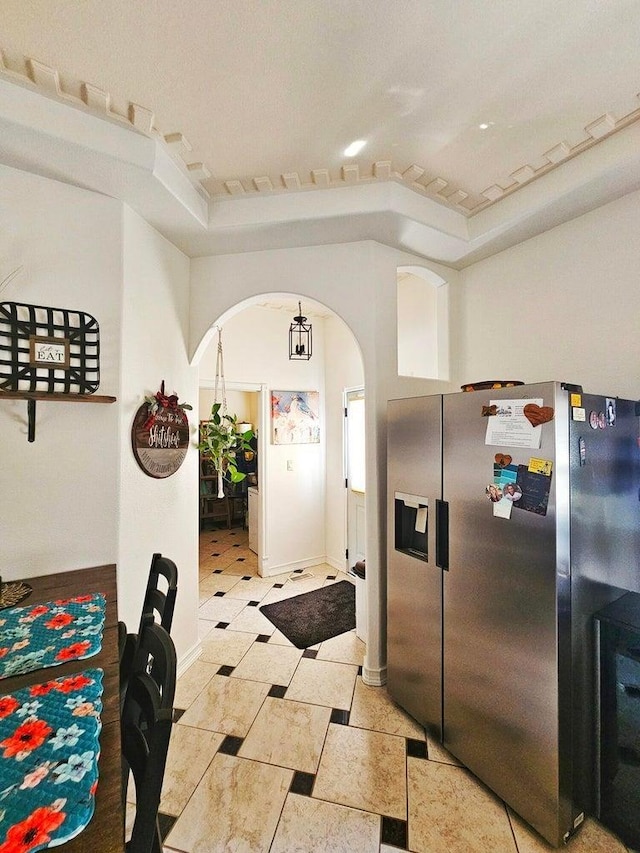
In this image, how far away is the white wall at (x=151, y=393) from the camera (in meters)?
2.04

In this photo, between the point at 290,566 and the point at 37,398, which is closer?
the point at 37,398

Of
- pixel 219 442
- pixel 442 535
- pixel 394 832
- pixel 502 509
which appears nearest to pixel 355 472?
pixel 219 442

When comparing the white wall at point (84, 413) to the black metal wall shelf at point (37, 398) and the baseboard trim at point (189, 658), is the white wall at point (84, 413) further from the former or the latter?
the baseboard trim at point (189, 658)

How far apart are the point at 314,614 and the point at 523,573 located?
7.36 feet

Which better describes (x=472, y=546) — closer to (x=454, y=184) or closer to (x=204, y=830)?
(x=204, y=830)

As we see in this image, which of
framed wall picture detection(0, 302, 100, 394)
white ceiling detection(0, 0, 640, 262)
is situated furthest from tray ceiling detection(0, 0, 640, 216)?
framed wall picture detection(0, 302, 100, 394)

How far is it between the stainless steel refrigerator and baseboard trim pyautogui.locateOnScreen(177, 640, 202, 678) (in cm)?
A: 150

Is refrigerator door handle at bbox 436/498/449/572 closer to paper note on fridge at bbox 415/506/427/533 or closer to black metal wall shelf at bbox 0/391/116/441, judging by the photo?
paper note on fridge at bbox 415/506/427/533

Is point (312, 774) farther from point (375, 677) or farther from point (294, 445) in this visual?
point (294, 445)

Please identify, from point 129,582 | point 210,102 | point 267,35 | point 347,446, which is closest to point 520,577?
point 129,582

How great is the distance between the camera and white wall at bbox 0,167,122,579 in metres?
1.77

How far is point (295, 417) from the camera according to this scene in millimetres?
4402

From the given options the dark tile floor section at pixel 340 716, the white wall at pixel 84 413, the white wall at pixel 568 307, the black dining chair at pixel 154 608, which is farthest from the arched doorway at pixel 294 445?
the black dining chair at pixel 154 608

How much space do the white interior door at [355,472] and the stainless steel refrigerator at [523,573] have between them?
2.04m
